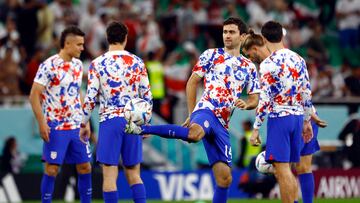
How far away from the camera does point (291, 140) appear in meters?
15.0

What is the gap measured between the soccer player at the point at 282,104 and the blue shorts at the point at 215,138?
0.43 meters

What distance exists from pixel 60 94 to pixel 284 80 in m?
3.49

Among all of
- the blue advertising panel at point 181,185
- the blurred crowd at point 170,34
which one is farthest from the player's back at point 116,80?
the blurred crowd at point 170,34

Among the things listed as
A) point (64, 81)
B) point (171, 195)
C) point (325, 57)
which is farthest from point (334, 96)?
point (64, 81)

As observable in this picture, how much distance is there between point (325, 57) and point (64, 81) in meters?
13.0

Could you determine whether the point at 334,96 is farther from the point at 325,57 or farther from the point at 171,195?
the point at 171,195

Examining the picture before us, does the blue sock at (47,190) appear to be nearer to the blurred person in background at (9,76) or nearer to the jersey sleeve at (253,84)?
the jersey sleeve at (253,84)

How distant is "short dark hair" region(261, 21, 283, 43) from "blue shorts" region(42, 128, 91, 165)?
325 cm

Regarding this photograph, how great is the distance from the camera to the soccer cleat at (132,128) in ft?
46.9

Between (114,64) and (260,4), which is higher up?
(260,4)

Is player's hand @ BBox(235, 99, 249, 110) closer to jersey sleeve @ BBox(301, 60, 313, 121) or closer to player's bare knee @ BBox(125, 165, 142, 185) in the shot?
jersey sleeve @ BBox(301, 60, 313, 121)

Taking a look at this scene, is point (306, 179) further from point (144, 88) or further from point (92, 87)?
point (92, 87)

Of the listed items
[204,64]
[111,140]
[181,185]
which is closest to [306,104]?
[204,64]

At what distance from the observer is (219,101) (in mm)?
14625
